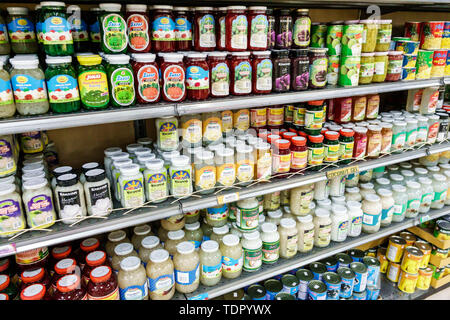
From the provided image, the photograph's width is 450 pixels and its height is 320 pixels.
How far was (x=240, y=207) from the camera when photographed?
169cm

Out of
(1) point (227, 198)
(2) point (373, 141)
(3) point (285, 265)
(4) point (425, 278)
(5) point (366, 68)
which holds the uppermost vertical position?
(5) point (366, 68)

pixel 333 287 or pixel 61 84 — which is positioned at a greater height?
pixel 61 84

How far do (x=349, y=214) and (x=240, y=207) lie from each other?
2.37 feet

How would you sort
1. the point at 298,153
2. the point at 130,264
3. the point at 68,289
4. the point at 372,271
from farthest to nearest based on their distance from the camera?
the point at 372,271 → the point at 298,153 → the point at 130,264 → the point at 68,289

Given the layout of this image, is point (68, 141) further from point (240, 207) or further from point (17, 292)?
point (240, 207)

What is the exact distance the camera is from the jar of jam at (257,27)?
1429mm

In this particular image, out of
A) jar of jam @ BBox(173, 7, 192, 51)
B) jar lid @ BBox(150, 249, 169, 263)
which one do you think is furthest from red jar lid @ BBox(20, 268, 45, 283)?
jar of jam @ BBox(173, 7, 192, 51)

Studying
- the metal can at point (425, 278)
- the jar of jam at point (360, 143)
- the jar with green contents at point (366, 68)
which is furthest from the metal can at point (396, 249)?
the jar with green contents at point (366, 68)

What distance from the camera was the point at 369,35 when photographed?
1.72 metres

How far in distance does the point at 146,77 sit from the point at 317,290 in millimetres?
1487

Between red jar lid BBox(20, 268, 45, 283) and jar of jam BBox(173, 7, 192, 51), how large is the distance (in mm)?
1062

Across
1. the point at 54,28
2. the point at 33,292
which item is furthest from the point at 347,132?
the point at 33,292

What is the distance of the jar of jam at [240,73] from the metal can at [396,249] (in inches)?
64.7

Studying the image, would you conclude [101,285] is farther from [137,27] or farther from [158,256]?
[137,27]
